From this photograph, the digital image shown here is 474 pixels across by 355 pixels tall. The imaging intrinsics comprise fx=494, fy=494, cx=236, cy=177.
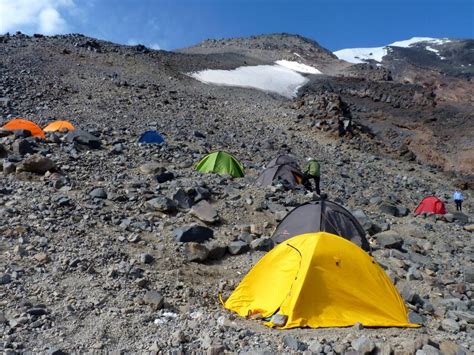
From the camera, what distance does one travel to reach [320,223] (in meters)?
9.20

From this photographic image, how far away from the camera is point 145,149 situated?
48.8 ft

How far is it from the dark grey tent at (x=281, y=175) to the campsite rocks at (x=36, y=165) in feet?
20.5

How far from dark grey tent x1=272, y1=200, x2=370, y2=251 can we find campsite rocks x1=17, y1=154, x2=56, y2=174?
5.38 metres

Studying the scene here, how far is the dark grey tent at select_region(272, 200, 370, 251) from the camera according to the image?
9266 millimetres

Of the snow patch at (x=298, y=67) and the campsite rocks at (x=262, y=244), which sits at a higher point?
the snow patch at (x=298, y=67)

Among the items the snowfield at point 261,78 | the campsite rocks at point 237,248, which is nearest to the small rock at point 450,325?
the campsite rocks at point 237,248

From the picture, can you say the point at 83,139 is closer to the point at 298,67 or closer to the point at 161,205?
the point at 161,205

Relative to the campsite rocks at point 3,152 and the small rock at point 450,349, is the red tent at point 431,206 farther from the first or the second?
the campsite rocks at point 3,152

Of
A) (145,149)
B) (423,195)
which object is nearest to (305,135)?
(423,195)

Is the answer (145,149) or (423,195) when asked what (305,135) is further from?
(145,149)

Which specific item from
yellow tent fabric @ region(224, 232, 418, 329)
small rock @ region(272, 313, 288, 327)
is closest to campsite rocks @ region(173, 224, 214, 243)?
yellow tent fabric @ region(224, 232, 418, 329)

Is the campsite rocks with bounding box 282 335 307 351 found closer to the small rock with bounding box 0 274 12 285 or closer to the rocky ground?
the rocky ground

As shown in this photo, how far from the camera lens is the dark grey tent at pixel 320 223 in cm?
927

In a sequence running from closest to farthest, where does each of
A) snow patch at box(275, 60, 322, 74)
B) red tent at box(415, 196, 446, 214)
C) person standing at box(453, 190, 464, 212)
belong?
red tent at box(415, 196, 446, 214)
person standing at box(453, 190, 464, 212)
snow patch at box(275, 60, 322, 74)
